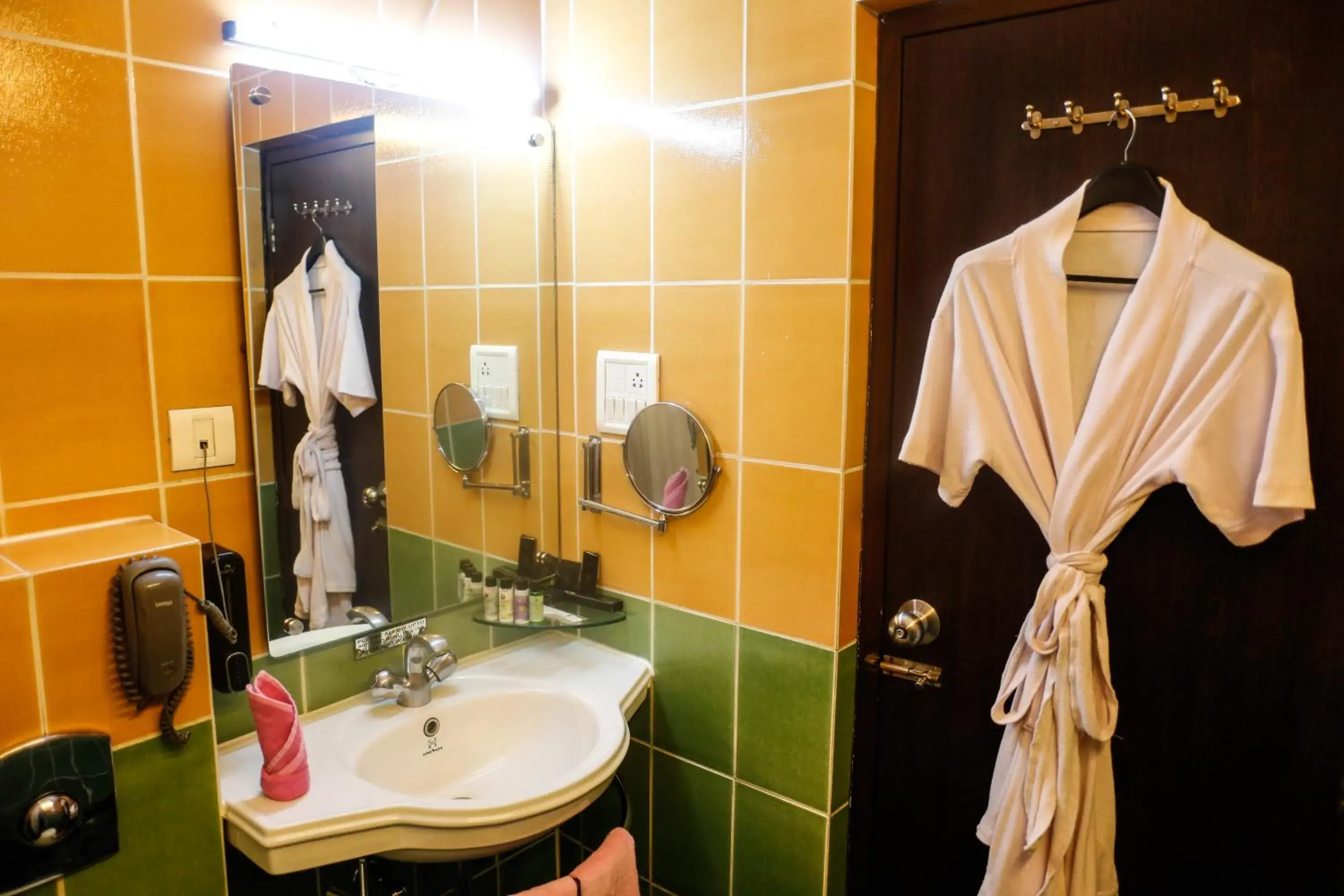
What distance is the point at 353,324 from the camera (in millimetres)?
1653

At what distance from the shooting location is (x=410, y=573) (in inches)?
70.1

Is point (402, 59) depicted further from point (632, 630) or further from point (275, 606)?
point (632, 630)

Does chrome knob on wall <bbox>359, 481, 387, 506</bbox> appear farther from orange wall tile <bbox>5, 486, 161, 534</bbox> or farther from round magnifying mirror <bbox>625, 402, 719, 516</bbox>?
round magnifying mirror <bbox>625, 402, 719, 516</bbox>

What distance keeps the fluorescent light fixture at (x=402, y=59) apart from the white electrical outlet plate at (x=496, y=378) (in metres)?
0.50

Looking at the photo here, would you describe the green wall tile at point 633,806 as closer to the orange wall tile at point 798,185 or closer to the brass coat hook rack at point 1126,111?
the orange wall tile at point 798,185

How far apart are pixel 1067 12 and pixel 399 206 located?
119cm

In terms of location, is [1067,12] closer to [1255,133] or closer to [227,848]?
[1255,133]

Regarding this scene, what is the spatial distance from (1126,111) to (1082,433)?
1.52ft

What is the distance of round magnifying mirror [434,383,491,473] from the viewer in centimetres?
183

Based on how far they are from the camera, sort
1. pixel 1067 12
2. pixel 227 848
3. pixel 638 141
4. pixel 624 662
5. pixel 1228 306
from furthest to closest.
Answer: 1. pixel 624 662
2. pixel 638 141
3. pixel 227 848
4. pixel 1067 12
5. pixel 1228 306

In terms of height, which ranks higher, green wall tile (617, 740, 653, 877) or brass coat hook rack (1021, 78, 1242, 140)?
brass coat hook rack (1021, 78, 1242, 140)

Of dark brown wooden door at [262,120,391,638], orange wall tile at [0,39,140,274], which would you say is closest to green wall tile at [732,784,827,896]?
dark brown wooden door at [262,120,391,638]

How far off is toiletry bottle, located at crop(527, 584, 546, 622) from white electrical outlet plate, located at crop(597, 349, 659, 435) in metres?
0.38

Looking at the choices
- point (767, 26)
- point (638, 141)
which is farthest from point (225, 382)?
point (767, 26)
